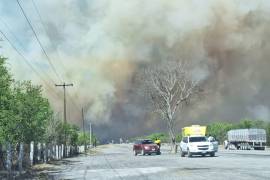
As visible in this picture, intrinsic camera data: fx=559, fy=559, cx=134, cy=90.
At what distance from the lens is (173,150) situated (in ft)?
259

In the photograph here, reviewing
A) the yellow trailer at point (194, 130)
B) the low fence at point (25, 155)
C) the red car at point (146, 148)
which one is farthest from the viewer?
the yellow trailer at point (194, 130)

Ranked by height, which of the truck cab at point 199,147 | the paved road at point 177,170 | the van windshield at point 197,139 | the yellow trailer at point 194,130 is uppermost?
the yellow trailer at point 194,130

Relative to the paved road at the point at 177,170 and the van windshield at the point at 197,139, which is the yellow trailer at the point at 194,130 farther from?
the paved road at the point at 177,170

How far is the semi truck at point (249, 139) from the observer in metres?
80.6

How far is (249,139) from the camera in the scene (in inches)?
3290

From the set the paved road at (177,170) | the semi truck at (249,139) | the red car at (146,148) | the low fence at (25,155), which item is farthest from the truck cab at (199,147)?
the semi truck at (249,139)

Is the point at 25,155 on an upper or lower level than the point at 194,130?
lower

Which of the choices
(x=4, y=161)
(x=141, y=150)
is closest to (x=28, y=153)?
(x=4, y=161)

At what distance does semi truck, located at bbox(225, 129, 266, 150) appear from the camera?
8062 cm

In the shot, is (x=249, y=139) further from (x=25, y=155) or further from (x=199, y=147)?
(x=25, y=155)

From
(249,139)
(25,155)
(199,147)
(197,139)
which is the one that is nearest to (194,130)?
(249,139)

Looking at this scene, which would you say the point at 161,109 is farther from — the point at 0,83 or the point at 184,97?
the point at 0,83

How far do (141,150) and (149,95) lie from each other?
15.5 m

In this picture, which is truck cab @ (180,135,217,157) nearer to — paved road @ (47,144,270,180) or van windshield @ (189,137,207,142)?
van windshield @ (189,137,207,142)
